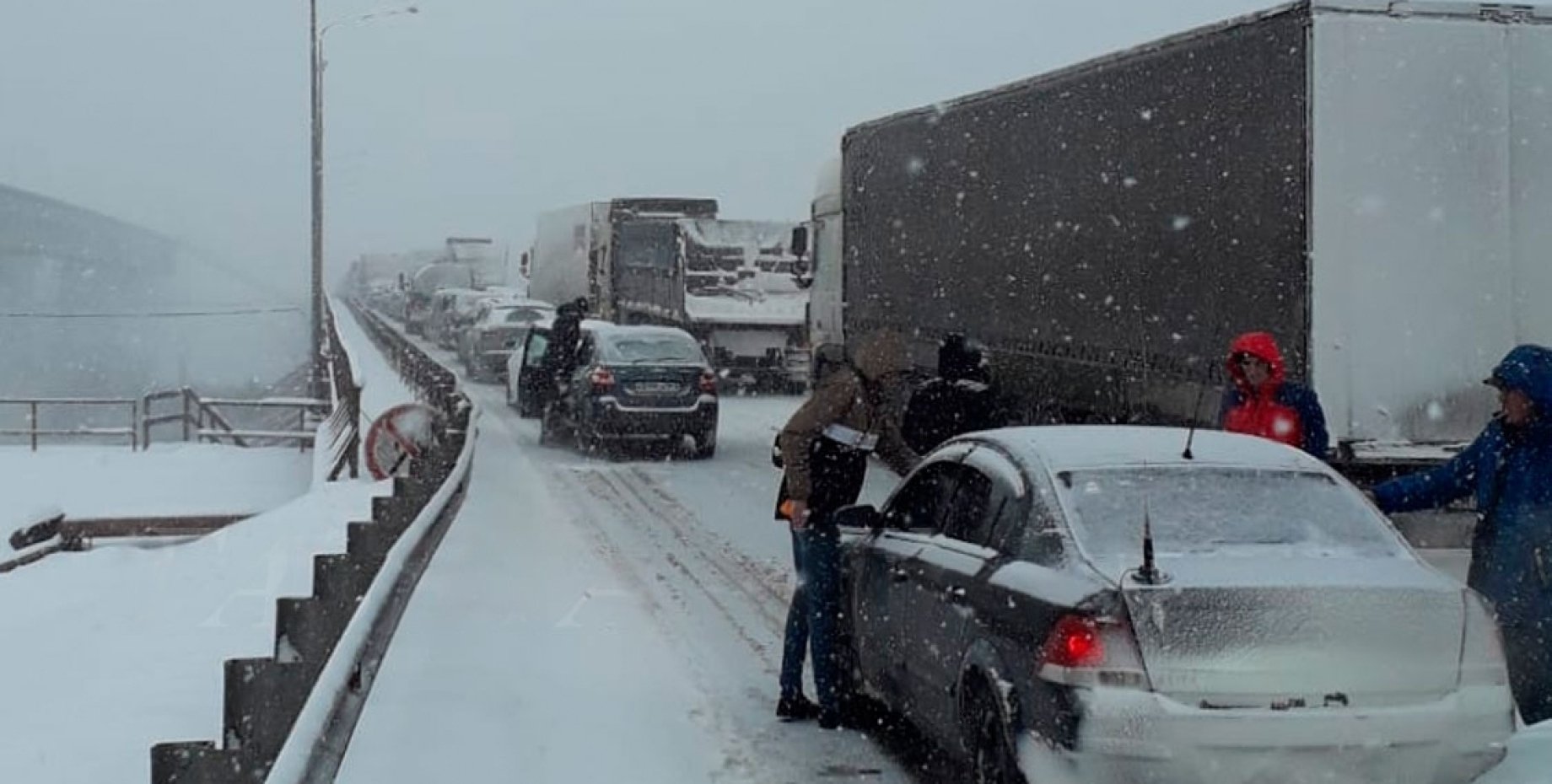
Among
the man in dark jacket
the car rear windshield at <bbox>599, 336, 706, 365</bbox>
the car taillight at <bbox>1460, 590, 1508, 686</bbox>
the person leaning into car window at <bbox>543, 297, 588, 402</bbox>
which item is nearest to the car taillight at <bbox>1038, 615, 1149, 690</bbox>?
the car taillight at <bbox>1460, 590, 1508, 686</bbox>

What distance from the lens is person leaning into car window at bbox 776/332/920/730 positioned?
855cm

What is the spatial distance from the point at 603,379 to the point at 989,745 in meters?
16.3

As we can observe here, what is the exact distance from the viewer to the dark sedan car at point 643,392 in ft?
73.9

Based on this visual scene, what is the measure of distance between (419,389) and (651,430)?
610cm

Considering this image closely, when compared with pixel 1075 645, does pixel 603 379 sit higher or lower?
higher

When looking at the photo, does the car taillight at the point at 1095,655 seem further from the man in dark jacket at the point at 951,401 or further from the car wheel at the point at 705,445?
the car wheel at the point at 705,445

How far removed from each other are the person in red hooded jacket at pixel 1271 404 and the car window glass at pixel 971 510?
167 cm

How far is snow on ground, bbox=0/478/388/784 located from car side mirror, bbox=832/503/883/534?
4626mm

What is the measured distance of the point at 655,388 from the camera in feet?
74.3

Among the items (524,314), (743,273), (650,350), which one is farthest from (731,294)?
(650,350)

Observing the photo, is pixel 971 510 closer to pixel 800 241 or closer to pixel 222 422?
pixel 800 241

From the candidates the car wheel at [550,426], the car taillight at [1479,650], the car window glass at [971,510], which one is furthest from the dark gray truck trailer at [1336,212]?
the car wheel at [550,426]

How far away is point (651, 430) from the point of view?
74.0 feet

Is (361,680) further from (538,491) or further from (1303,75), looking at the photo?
(538,491)
